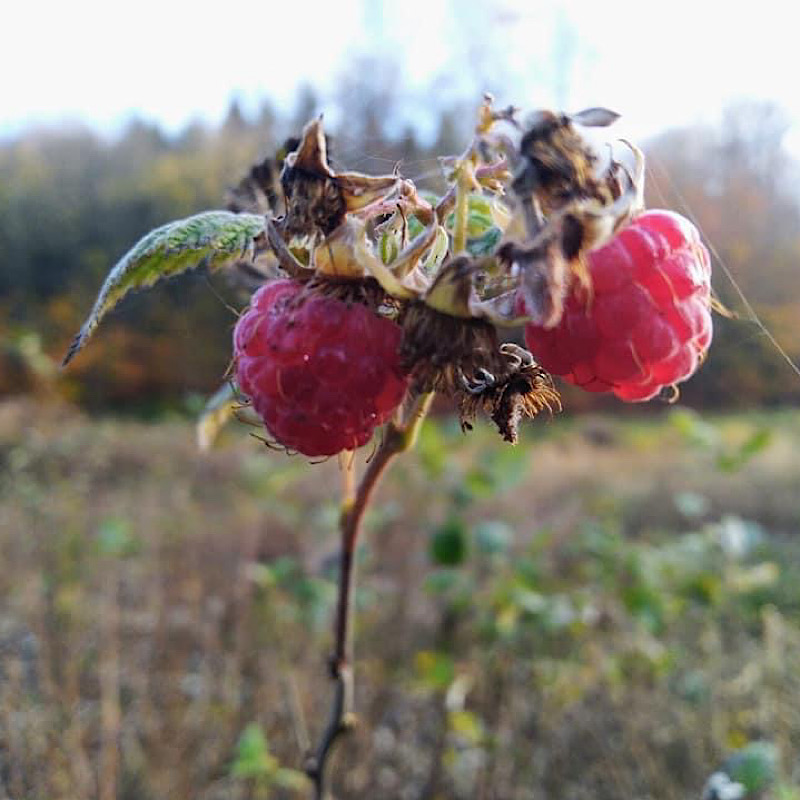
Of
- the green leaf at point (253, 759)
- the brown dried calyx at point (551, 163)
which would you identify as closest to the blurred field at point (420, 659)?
the green leaf at point (253, 759)

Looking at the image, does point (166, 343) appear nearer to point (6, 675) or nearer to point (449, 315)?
point (6, 675)

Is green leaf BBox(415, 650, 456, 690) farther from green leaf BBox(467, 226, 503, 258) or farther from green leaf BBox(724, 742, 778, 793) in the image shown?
green leaf BBox(467, 226, 503, 258)

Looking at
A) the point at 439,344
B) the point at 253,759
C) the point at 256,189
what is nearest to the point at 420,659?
the point at 253,759

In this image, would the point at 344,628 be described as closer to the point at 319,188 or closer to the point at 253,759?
the point at 319,188

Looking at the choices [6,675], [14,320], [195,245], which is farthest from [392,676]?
[14,320]

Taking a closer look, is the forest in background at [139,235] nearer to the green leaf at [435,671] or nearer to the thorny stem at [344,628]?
the green leaf at [435,671]

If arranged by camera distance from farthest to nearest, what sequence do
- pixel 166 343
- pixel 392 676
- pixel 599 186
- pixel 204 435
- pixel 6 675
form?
pixel 166 343
pixel 392 676
pixel 6 675
pixel 204 435
pixel 599 186

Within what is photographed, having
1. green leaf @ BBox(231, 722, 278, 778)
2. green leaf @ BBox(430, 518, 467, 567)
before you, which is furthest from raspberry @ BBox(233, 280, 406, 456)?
green leaf @ BBox(430, 518, 467, 567)
